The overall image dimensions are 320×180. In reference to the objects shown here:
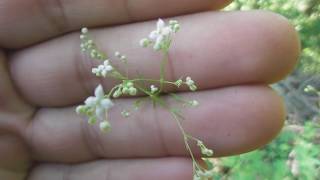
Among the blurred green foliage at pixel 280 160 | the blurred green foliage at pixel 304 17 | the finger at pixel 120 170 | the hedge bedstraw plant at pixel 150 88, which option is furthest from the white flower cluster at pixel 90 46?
the blurred green foliage at pixel 280 160

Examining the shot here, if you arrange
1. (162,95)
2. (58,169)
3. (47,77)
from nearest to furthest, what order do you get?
1. (162,95)
2. (47,77)
3. (58,169)

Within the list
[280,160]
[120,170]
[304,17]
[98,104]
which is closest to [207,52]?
[98,104]

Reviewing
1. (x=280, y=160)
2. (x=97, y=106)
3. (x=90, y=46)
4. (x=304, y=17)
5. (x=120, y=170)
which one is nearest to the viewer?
(x=97, y=106)

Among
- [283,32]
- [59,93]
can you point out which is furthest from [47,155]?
[283,32]

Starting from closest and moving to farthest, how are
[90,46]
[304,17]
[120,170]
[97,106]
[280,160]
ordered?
1. [97,106]
2. [90,46]
3. [120,170]
4. [304,17]
5. [280,160]

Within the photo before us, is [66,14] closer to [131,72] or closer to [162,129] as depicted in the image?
[131,72]

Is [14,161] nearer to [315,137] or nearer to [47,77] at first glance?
[47,77]
